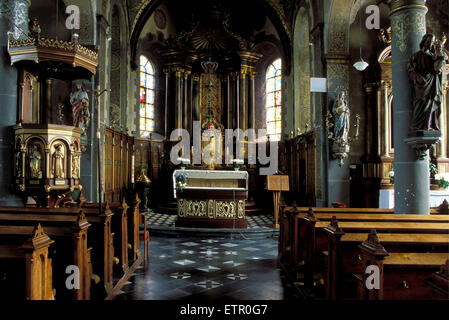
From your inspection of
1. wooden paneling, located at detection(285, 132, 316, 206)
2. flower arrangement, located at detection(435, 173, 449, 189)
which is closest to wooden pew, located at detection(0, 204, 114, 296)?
wooden paneling, located at detection(285, 132, 316, 206)

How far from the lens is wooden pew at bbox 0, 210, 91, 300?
3622 millimetres

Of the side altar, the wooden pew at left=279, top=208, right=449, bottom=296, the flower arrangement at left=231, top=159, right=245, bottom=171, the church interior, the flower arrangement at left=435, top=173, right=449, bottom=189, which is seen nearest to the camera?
the church interior

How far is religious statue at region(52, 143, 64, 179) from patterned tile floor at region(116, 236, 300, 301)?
2.46 meters

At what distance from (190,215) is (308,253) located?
5.57m

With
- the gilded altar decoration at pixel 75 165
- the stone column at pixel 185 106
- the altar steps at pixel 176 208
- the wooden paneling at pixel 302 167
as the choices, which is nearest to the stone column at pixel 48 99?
the gilded altar decoration at pixel 75 165

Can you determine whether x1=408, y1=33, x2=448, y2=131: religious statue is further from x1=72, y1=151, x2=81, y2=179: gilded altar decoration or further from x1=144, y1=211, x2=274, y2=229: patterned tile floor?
x1=72, y1=151, x2=81, y2=179: gilded altar decoration

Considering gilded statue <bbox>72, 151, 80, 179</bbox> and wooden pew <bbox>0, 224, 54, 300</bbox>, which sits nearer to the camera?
wooden pew <bbox>0, 224, 54, 300</bbox>

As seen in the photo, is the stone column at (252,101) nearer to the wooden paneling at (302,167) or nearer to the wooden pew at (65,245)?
the wooden paneling at (302,167)

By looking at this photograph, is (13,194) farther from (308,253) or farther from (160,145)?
(160,145)

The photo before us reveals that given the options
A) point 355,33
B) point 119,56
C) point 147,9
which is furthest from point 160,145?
point 355,33

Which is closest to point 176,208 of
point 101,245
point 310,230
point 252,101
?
point 252,101

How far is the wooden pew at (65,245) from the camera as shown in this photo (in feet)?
11.9

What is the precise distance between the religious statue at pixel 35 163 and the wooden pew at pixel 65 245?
9.59 feet

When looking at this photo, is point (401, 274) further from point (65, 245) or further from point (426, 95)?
point (426, 95)
